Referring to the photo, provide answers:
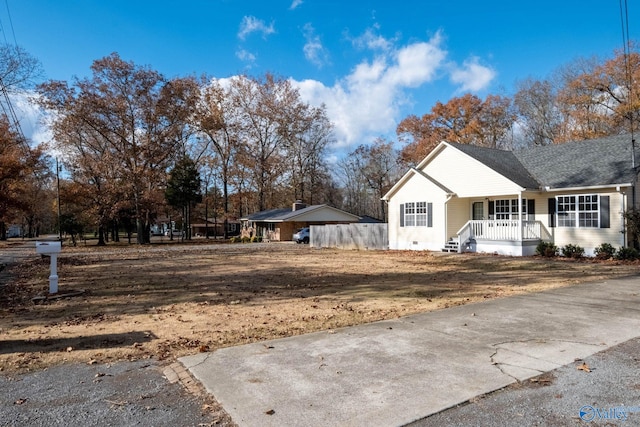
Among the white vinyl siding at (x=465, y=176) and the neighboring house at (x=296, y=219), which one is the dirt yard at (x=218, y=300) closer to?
the white vinyl siding at (x=465, y=176)

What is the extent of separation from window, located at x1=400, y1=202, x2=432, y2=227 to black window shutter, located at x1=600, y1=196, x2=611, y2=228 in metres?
7.69

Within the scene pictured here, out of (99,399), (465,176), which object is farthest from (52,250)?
(465,176)

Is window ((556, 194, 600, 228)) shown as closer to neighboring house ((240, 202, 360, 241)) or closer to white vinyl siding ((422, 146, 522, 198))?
white vinyl siding ((422, 146, 522, 198))

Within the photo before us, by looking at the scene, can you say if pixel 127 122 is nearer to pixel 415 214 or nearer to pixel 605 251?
pixel 415 214

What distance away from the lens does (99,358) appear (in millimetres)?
5078

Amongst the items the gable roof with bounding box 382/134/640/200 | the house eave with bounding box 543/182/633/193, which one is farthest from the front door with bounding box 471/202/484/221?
the house eave with bounding box 543/182/633/193

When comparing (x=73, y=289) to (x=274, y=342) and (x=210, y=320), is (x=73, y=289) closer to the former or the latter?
(x=210, y=320)

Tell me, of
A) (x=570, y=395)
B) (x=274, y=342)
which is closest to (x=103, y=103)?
(x=274, y=342)

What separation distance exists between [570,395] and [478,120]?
37.2 meters

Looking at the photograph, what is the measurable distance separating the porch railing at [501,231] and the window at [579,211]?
970 millimetres

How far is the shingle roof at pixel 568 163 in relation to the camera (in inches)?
683

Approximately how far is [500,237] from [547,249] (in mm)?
2032

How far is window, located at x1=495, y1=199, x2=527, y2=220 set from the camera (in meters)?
19.6

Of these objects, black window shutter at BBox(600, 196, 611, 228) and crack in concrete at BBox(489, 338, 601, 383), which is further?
black window shutter at BBox(600, 196, 611, 228)
